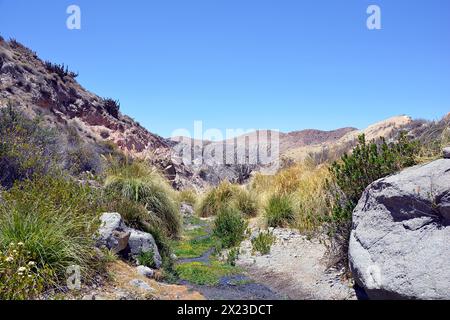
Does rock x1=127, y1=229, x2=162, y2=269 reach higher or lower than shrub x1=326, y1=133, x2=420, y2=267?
lower

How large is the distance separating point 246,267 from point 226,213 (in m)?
3.11

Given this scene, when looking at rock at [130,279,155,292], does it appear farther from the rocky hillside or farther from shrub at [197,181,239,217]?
the rocky hillside

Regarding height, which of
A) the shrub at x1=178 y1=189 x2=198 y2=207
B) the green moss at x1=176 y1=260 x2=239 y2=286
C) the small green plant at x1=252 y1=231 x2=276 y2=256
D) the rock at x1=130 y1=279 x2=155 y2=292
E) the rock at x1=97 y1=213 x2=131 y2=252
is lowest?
the green moss at x1=176 y1=260 x2=239 y2=286

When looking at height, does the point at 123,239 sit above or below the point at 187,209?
below

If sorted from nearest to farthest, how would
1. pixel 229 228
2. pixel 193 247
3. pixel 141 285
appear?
pixel 141 285
pixel 193 247
pixel 229 228

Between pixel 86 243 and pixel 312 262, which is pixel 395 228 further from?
pixel 86 243

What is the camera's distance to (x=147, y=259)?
6.03m

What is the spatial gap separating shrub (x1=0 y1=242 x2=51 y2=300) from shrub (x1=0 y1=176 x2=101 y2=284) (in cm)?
8

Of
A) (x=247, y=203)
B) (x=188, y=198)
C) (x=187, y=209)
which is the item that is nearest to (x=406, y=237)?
(x=247, y=203)

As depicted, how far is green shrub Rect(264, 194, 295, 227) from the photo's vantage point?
9.21 metres

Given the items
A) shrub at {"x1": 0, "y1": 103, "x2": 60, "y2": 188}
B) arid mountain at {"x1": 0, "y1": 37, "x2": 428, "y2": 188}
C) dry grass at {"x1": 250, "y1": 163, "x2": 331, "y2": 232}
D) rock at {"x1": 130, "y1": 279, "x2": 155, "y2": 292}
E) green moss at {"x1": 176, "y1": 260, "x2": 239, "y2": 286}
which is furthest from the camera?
Result: arid mountain at {"x1": 0, "y1": 37, "x2": 428, "y2": 188}

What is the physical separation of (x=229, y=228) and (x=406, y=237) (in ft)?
19.0

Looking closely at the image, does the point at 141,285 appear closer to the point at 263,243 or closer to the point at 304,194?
the point at 263,243

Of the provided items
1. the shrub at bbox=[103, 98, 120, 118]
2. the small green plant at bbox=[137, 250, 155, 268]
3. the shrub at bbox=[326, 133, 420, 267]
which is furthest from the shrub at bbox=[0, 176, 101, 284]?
the shrub at bbox=[103, 98, 120, 118]
